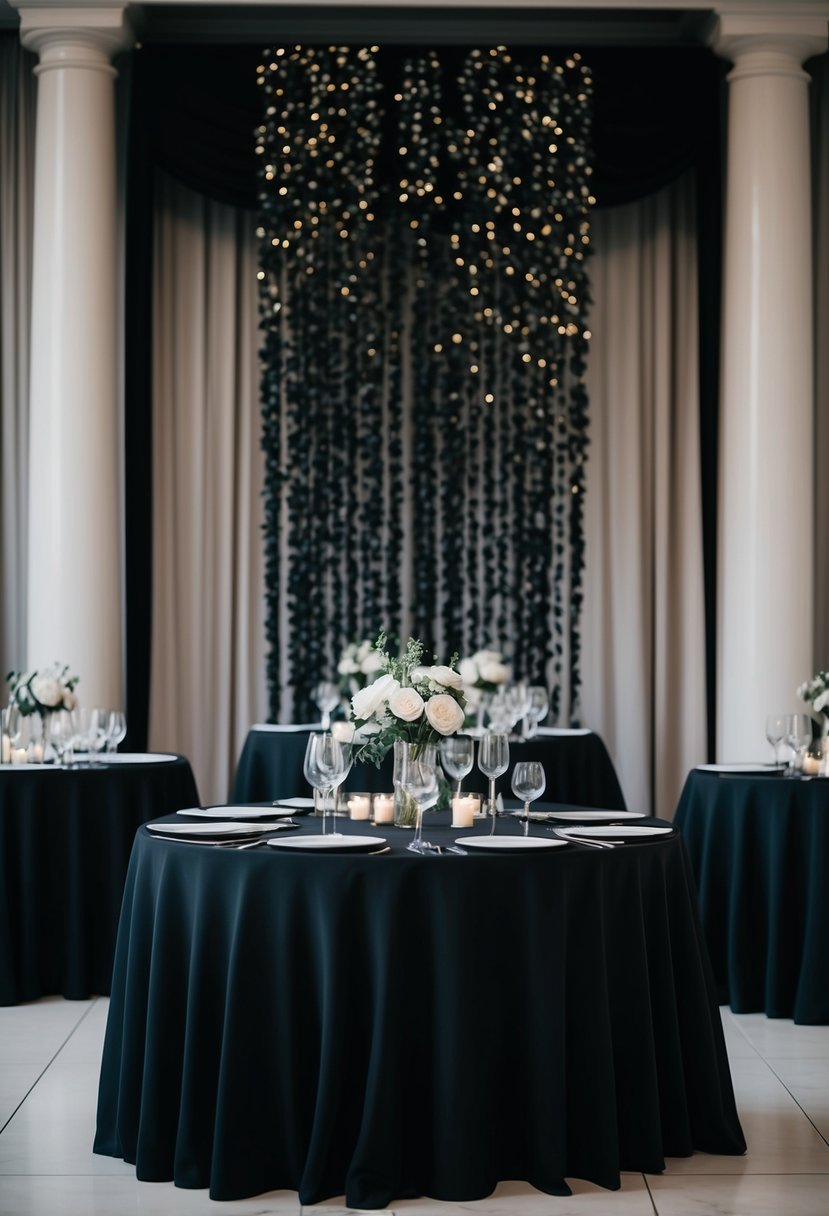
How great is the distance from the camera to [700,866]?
489 cm

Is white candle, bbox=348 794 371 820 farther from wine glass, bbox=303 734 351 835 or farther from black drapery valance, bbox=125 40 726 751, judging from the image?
black drapery valance, bbox=125 40 726 751

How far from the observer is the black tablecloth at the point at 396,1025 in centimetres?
298

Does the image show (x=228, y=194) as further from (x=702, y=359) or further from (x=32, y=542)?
(x=702, y=359)

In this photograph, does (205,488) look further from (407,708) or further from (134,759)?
(407,708)

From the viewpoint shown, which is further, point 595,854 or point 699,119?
point 699,119

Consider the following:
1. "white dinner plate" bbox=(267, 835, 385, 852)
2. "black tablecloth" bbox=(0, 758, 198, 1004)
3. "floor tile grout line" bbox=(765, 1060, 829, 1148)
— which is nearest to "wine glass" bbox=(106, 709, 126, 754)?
A: "black tablecloth" bbox=(0, 758, 198, 1004)

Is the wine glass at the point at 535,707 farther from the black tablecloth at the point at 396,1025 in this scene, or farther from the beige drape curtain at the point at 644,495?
the black tablecloth at the point at 396,1025

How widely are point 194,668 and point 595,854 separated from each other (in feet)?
15.5

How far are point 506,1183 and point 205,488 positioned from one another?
5.00 metres

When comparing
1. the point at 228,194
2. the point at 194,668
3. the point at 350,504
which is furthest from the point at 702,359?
the point at 194,668

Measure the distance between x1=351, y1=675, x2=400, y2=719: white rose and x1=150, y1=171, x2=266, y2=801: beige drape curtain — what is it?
4144mm

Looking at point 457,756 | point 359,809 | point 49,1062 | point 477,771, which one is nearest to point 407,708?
point 457,756

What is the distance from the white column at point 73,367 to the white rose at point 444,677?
3.40m

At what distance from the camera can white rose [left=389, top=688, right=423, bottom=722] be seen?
340 cm
